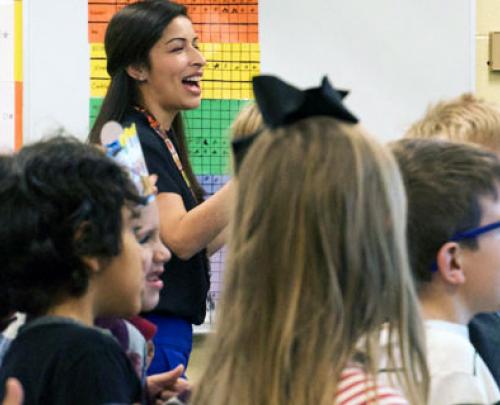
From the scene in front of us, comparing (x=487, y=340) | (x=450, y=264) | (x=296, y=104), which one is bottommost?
(x=487, y=340)

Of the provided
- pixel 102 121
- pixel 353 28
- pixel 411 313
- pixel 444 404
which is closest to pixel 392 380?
pixel 411 313

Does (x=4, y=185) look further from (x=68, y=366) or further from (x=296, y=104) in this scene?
(x=296, y=104)

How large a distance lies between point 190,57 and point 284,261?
1.38 metres

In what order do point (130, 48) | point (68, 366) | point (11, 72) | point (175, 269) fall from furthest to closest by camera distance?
point (11, 72) < point (130, 48) < point (175, 269) < point (68, 366)

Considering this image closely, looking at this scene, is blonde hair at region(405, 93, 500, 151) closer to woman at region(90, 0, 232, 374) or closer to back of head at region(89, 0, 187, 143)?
woman at region(90, 0, 232, 374)

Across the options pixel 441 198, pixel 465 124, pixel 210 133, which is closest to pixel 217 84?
pixel 210 133

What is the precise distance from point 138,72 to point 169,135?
157 millimetres

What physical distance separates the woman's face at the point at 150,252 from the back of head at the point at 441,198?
38 centimetres

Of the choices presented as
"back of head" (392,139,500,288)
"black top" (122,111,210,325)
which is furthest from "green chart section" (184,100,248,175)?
"back of head" (392,139,500,288)

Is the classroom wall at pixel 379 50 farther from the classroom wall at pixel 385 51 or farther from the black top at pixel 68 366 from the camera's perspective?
Answer: the black top at pixel 68 366

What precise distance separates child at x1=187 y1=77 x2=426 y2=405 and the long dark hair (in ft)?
3.76

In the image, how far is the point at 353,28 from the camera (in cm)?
317

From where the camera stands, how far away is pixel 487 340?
5.57ft

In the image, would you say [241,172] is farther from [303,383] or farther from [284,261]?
[303,383]
